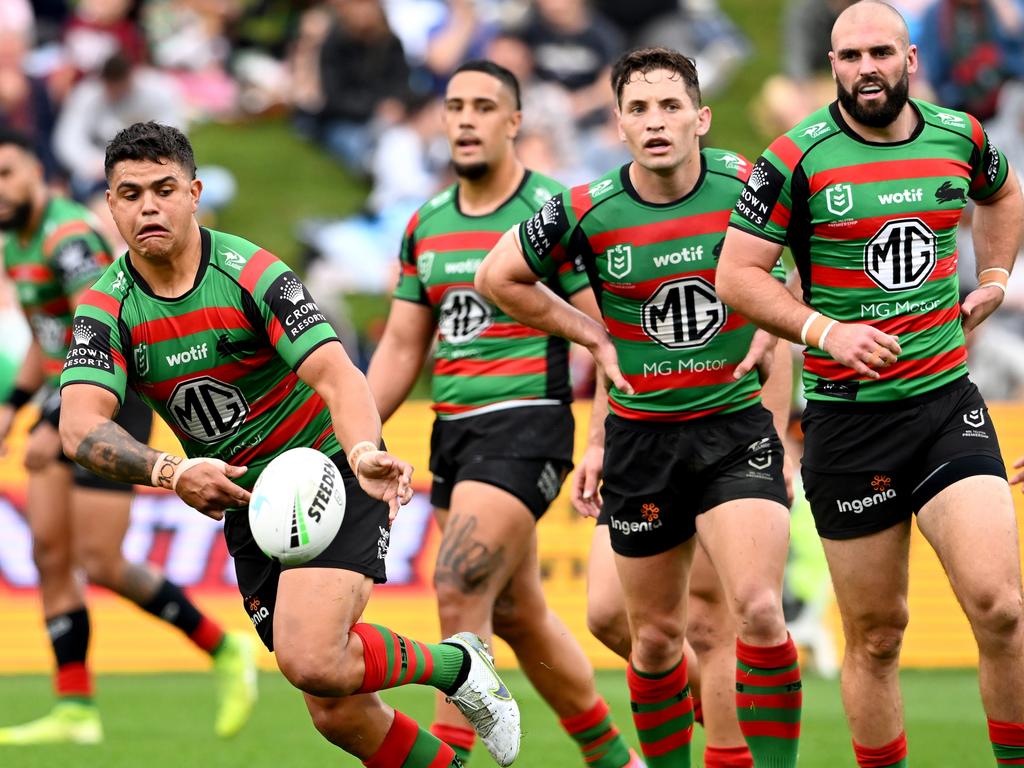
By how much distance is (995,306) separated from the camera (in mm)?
6391

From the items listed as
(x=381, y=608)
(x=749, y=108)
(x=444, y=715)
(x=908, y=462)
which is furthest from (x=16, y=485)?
(x=749, y=108)

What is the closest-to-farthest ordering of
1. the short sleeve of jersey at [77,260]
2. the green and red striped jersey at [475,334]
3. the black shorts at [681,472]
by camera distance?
the black shorts at [681,472] < the green and red striped jersey at [475,334] < the short sleeve of jersey at [77,260]

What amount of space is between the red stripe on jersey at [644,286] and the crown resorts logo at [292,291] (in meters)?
1.34

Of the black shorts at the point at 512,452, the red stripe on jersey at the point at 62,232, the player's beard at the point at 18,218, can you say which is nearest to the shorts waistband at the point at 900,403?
the black shorts at the point at 512,452

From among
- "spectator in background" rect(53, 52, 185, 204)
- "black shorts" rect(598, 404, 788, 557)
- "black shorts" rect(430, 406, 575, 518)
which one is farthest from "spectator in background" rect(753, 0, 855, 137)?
"black shorts" rect(598, 404, 788, 557)

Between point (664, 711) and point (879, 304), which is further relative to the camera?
point (664, 711)

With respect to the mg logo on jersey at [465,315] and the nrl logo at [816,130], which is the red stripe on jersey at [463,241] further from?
the nrl logo at [816,130]

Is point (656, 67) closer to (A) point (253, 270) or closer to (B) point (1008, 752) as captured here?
(A) point (253, 270)

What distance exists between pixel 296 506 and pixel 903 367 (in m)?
2.30

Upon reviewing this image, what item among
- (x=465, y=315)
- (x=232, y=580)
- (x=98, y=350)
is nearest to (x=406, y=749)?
(x=98, y=350)

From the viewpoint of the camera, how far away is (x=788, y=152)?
6168mm

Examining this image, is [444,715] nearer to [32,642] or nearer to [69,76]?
[32,642]

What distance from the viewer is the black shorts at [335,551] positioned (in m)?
6.19

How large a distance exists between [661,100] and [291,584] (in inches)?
94.3
